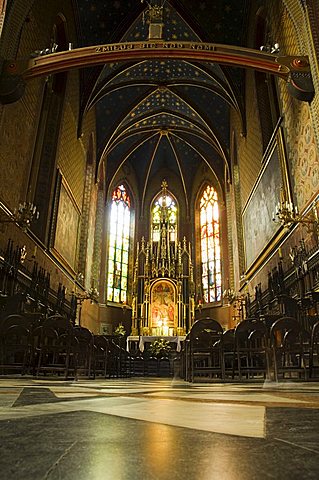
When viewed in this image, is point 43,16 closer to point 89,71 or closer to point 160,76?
point 89,71

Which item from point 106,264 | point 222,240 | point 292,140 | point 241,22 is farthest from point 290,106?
point 106,264

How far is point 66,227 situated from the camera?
45.5 feet

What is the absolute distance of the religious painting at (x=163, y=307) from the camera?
20422 mm

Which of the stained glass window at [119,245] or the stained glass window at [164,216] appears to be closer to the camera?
the stained glass window at [119,245]

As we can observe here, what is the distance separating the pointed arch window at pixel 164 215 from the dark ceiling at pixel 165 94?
1.23 metres

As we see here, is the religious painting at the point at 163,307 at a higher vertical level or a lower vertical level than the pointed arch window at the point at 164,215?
lower

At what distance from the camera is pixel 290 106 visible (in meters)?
9.58

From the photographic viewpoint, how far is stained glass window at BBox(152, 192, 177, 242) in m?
24.2

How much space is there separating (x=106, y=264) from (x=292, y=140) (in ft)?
46.8

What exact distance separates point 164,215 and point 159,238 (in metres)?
1.72

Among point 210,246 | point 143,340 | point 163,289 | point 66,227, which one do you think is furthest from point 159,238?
point 66,227

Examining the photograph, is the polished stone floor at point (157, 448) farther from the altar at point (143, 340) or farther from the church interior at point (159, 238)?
the altar at point (143, 340)

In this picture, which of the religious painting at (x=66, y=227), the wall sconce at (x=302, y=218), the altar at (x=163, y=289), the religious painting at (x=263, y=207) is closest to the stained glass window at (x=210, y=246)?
the altar at (x=163, y=289)

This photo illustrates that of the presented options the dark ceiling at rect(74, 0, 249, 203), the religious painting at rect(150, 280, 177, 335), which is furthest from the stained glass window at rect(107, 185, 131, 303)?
the religious painting at rect(150, 280, 177, 335)
